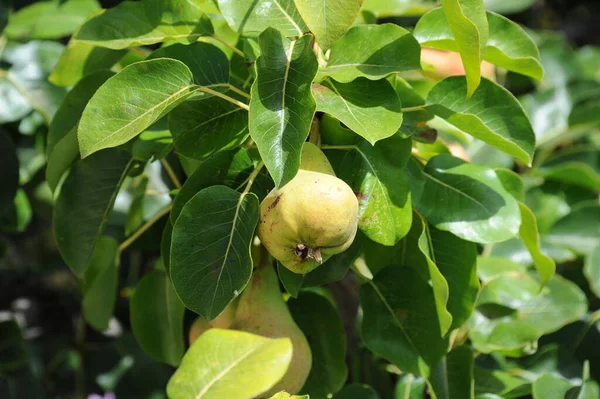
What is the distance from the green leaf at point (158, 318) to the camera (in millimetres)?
854

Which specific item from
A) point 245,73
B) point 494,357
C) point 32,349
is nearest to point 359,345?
point 494,357

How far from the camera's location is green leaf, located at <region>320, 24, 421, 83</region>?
2.30 feet

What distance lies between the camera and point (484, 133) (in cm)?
75

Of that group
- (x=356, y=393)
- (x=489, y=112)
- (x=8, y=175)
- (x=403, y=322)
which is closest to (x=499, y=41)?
(x=489, y=112)

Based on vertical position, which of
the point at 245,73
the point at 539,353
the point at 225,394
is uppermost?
the point at 245,73

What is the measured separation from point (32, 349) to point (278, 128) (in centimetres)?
90

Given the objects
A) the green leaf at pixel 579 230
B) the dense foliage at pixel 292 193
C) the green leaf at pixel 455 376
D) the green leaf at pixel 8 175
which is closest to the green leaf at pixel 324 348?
the dense foliage at pixel 292 193

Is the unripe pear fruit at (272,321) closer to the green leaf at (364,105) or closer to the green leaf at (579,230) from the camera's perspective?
the green leaf at (364,105)

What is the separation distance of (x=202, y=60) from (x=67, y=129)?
0.21 metres

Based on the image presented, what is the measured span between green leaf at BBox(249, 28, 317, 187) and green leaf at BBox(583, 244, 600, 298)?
700 mm

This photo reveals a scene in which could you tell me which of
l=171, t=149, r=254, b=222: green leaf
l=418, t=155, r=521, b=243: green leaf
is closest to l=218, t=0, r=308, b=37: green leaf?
→ l=171, t=149, r=254, b=222: green leaf

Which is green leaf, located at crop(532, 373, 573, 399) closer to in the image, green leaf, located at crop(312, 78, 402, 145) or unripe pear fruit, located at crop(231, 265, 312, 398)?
unripe pear fruit, located at crop(231, 265, 312, 398)

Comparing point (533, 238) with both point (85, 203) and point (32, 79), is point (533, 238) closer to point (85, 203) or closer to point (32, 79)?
point (85, 203)

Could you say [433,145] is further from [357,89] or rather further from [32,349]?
[32,349]
